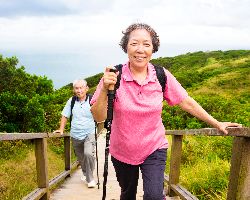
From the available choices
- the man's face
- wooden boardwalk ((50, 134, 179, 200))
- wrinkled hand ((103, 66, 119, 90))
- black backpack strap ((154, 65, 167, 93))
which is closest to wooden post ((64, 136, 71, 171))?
wooden boardwalk ((50, 134, 179, 200))

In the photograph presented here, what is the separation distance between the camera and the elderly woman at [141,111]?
3.46 metres

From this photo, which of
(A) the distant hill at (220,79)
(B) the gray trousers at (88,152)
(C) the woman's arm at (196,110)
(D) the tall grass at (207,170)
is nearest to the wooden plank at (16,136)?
(C) the woman's arm at (196,110)

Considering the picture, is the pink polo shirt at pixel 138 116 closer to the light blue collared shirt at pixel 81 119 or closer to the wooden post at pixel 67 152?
the light blue collared shirt at pixel 81 119

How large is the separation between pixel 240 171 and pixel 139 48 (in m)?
1.25

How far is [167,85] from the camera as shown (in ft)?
12.0

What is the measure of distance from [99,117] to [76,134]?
402cm

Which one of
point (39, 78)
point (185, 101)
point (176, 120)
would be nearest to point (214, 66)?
point (176, 120)

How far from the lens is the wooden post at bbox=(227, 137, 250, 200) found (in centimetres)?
330

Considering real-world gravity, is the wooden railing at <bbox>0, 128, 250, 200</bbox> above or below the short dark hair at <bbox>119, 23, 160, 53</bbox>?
below

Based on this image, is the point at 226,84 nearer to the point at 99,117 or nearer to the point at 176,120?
the point at 176,120

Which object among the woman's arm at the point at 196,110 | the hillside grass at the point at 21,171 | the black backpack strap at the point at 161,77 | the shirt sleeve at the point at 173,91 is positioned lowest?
the hillside grass at the point at 21,171

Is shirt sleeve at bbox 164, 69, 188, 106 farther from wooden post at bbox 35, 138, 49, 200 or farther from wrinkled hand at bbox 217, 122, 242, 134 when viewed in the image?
wooden post at bbox 35, 138, 49, 200

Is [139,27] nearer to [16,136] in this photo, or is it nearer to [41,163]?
[16,136]

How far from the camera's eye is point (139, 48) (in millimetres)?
3537
